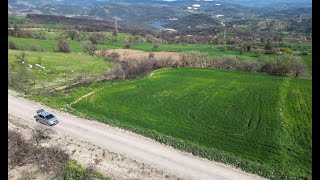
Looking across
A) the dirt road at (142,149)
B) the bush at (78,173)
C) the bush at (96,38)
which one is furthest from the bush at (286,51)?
the bush at (78,173)

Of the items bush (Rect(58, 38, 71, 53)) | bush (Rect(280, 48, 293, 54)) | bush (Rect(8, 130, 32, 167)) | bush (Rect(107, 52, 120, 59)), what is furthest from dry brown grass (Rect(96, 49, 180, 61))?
bush (Rect(8, 130, 32, 167))

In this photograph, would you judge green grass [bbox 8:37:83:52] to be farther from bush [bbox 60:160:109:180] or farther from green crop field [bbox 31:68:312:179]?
bush [bbox 60:160:109:180]

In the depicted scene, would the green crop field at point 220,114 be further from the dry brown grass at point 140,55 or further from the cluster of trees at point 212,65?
the dry brown grass at point 140,55

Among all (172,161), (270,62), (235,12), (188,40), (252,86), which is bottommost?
(172,161)

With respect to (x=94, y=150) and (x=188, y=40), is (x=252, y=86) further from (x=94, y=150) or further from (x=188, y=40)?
(x=188, y=40)

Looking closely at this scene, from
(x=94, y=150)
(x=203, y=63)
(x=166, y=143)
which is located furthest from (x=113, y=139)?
(x=203, y=63)

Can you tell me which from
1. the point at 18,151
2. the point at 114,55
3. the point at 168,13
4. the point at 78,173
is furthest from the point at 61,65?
the point at 168,13

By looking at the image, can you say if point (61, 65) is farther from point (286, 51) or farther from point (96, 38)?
point (286, 51)
